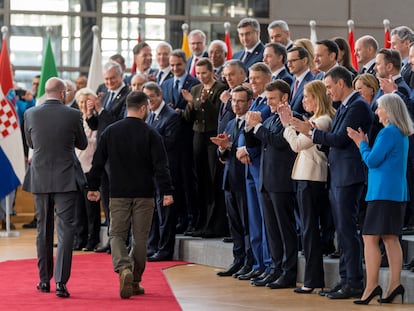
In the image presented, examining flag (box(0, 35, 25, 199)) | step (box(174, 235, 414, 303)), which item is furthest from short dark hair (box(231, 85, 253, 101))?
flag (box(0, 35, 25, 199))

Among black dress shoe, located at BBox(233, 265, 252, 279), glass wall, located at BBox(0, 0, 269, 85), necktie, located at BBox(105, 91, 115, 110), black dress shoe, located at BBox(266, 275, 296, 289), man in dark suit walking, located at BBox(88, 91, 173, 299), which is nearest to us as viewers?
man in dark suit walking, located at BBox(88, 91, 173, 299)

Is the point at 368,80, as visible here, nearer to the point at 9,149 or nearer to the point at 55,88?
the point at 55,88

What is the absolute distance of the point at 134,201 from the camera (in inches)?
327

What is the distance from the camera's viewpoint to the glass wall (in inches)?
714

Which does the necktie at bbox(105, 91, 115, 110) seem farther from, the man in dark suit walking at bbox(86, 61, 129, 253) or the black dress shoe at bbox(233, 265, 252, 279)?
the black dress shoe at bbox(233, 265, 252, 279)

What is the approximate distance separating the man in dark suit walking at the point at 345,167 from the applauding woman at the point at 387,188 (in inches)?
6.0

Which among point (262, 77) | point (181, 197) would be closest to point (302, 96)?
point (262, 77)

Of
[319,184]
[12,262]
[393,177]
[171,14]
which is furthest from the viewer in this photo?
[171,14]

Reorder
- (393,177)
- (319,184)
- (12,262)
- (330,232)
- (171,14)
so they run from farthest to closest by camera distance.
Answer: (171,14), (12,262), (330,232), (319,184), (393,177)

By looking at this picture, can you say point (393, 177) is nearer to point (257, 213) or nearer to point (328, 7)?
point (257, 213)

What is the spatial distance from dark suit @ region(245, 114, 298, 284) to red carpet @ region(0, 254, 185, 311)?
3.29 ft

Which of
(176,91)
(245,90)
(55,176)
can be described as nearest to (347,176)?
(245,90)

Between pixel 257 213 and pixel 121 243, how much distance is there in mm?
1396

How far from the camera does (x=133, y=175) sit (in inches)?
325
